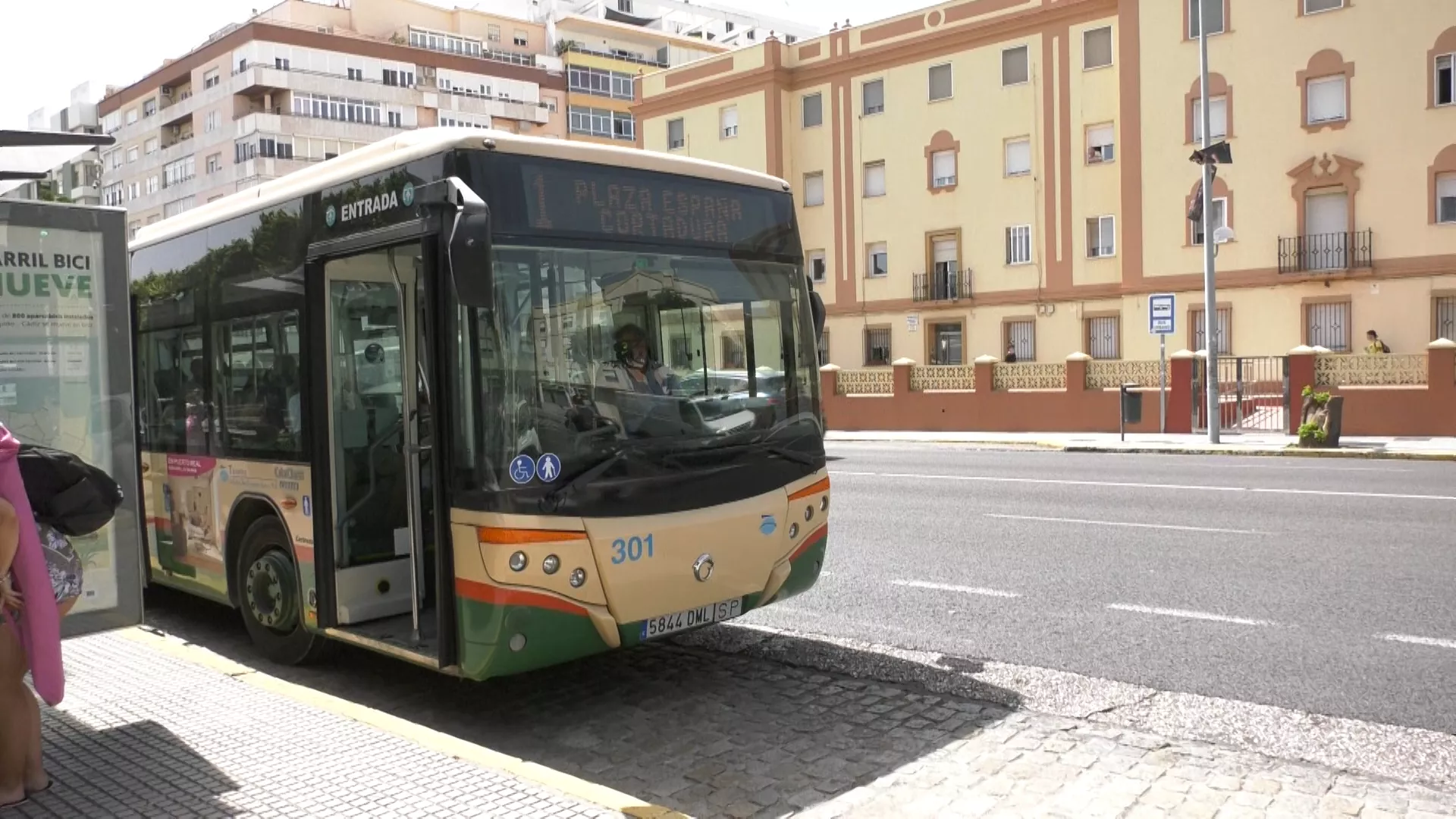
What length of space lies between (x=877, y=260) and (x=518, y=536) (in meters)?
40.4

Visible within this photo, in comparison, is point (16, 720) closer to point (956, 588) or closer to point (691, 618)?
point (691, 618)

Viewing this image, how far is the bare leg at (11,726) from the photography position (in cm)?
430

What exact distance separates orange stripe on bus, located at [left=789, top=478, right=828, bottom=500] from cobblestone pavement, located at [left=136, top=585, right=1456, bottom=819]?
994mm

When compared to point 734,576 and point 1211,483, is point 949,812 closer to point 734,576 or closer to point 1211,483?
point 734,576

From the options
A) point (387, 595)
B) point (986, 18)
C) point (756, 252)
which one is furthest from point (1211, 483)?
point (986, 18)

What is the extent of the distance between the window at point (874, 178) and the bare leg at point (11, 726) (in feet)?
136

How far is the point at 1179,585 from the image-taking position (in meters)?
8.72

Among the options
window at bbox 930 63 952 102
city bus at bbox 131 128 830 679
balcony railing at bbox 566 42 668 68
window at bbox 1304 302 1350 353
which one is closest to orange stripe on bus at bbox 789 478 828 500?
city bus at bbox 131 128 830 679

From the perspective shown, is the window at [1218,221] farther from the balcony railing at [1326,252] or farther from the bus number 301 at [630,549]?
the bus number 301 at [630,549]

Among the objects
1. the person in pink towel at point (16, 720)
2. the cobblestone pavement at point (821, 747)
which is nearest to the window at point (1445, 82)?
the cobblestone pavement at point (821, 747)

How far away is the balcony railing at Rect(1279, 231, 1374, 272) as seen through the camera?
33.4 m

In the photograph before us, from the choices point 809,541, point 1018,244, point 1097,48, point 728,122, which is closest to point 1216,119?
point 1097,48

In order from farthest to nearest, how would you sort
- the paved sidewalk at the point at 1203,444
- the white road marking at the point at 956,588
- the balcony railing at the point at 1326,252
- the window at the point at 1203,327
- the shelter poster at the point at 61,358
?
1. the window at the point at 1203,327
2. the balcony railing at the point at 1326,252
3. the paved sidewalk at the point at 1203,444
4. the white road marking at the point at 956,588
5. the shelter poster at the point at 61,358

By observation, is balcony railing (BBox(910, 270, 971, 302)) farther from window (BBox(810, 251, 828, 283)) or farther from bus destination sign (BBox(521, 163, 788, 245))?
bus destination sign (BBox(521, 163, 788, 245))
